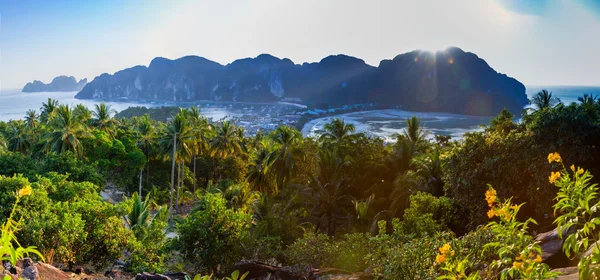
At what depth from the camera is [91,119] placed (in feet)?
101

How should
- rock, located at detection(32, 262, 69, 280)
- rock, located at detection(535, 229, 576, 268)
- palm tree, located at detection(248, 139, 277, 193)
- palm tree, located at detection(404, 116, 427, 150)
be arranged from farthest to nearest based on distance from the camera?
1. palm tree, located at detection(248, 139, 277, 193)
2. palm tree, located at detection(404, 116, 427, 150)
3. rock, located at detection(32, 262, 69, 280)
4. rock, located at detection(535, 229, 576, 268)

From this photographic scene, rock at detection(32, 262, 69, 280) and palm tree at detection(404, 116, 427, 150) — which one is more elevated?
palm tree at detection(404, 116, 427, 150)

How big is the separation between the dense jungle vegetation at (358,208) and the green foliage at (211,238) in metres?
0.04

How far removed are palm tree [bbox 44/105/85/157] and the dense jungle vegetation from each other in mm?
83

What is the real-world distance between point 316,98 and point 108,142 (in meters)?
151

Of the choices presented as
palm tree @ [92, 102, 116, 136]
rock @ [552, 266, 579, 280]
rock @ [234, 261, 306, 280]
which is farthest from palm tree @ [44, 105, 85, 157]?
rock @ [552, 266, 579, 280]

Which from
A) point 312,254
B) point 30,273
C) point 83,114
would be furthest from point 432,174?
point 83,114

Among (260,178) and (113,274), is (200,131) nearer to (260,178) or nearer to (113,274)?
(260,178)

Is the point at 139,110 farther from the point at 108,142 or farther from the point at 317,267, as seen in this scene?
the point at 317,267

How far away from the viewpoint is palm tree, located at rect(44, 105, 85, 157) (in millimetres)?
21953

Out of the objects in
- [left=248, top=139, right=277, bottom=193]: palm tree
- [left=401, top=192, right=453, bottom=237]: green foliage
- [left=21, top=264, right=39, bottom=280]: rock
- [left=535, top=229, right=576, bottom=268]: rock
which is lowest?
[left=248, top=139, right=277, bottom=193]: palm tree

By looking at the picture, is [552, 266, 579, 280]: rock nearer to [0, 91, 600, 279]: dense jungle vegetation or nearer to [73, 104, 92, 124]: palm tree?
[0, 91, 600, 279]: dense jungle vegetation

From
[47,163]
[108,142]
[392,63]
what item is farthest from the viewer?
[392,63]

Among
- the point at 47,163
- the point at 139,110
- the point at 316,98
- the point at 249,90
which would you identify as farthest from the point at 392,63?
the point at 47,163
